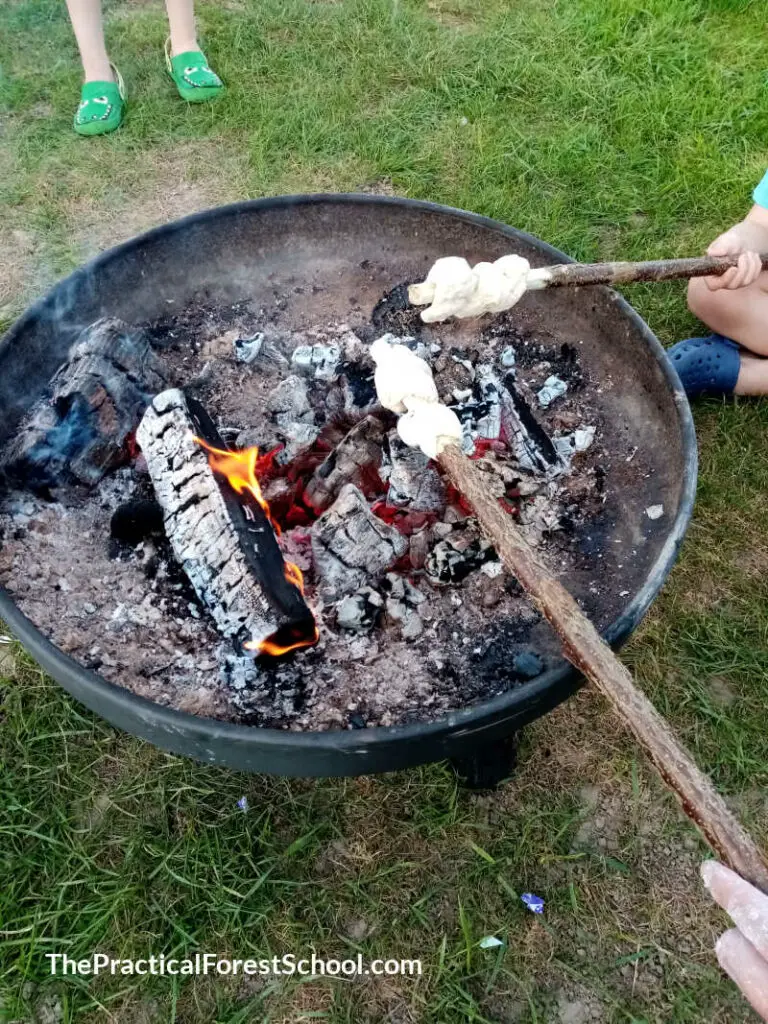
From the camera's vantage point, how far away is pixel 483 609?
1.94 meters

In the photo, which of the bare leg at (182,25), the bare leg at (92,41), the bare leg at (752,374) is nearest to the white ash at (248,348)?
the bare leg at (752,374)

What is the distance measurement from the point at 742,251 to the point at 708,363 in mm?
607

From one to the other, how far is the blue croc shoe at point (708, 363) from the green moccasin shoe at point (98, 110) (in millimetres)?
3030

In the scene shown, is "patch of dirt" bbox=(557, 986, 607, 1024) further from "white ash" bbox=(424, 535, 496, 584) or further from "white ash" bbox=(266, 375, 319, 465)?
"white ash" bbox=(266, 375, 319, 465)

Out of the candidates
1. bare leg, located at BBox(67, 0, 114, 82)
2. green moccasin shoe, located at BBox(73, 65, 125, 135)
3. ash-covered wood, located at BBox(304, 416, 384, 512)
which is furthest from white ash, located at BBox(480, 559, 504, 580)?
bare leg, located at BBox(67, 0, 114, 82)

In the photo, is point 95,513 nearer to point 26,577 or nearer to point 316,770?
point 26,577

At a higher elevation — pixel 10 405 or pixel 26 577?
pixel 10 405

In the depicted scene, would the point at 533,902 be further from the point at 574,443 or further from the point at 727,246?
the point at 727,246

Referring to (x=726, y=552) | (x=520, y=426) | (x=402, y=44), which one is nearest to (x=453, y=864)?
(x=520, y=426)

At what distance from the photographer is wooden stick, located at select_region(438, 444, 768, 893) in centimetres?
117

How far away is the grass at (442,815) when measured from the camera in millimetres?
1929

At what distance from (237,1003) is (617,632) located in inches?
50.1

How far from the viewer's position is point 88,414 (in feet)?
6.81

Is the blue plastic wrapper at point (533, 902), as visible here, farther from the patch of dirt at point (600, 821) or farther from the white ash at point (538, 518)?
the white ash at point (538, 518)
